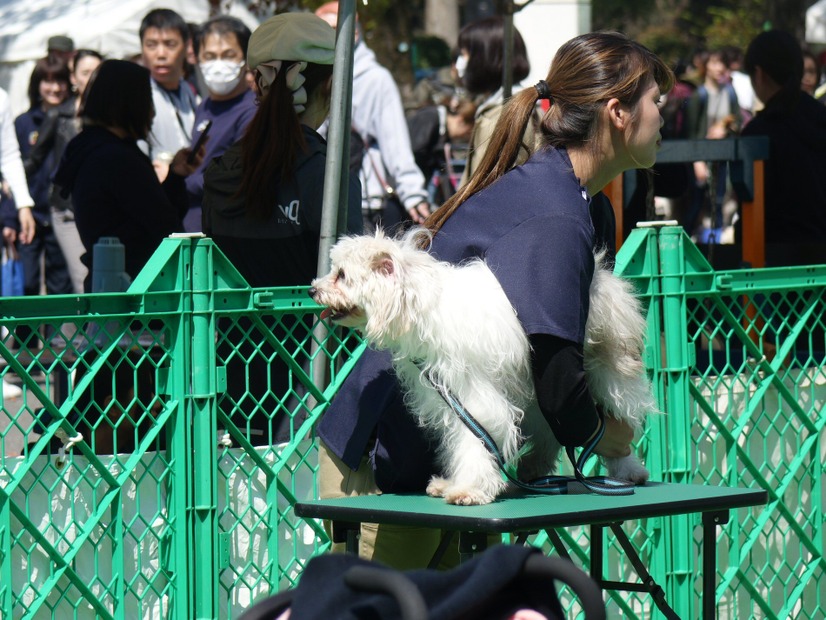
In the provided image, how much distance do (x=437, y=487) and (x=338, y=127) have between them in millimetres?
1401

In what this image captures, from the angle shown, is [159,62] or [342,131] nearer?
[342,131]

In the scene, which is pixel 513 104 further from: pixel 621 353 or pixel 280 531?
pixel 280 531

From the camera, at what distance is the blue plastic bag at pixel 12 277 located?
1096 cm

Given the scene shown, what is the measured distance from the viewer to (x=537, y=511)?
9.43 ft

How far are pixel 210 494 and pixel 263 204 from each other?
1150 mm

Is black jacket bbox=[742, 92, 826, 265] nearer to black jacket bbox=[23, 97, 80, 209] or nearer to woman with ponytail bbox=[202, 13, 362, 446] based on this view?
woman with ponytail bbox=[202, 13, 362, 446]

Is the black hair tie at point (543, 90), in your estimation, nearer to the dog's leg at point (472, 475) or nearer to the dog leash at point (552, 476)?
the dog leash at point (552, 476)

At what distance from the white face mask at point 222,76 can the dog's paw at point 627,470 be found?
396 centimetres

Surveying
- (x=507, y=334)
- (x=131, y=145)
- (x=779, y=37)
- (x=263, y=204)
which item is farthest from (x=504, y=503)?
(x=779, y=37)

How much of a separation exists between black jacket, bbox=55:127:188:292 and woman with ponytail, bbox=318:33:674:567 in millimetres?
2441

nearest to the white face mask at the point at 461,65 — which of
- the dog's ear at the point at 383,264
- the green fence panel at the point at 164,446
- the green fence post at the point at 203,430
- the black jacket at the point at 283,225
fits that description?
the black jacket at the point at 283,225

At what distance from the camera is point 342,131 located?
410 centimetres

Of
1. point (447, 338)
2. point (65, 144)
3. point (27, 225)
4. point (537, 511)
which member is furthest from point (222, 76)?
point (537, 511)

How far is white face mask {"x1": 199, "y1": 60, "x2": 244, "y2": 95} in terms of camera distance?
677 centimetres
